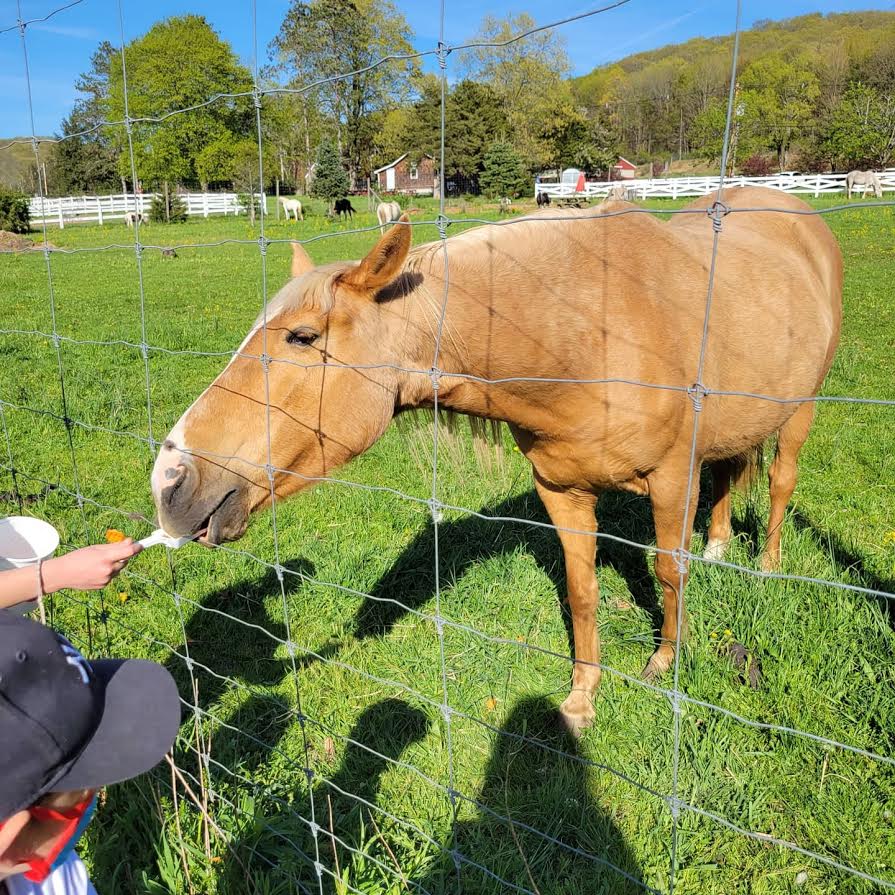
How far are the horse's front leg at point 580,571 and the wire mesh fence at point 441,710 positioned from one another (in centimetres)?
11

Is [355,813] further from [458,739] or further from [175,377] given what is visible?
[175,377]

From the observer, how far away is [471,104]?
34750mm

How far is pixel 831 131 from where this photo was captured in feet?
47.1

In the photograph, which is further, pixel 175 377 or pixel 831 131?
pixel 831 131

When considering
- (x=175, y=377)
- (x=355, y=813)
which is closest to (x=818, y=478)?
(x=355, y=813)

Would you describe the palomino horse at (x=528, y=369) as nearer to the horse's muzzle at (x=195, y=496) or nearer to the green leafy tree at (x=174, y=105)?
the horse's muzzle at (x=195, y=496)

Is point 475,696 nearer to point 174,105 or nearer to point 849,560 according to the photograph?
point 849,560

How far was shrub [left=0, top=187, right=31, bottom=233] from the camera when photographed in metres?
26.2

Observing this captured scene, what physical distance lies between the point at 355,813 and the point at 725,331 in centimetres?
212

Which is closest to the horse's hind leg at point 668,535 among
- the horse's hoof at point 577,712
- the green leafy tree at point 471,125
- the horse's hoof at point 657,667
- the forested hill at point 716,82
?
the horse's hoof at point 657,667

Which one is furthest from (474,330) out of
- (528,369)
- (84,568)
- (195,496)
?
(84,568)

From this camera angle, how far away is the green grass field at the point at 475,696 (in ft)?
6.83

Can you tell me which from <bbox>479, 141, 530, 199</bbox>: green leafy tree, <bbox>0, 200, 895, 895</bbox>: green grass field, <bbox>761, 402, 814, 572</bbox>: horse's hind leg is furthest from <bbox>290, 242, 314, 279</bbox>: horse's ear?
<bbox>479, 141, 530, 199</bbox>: green leafy tree

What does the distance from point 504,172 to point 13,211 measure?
20.4 meters
